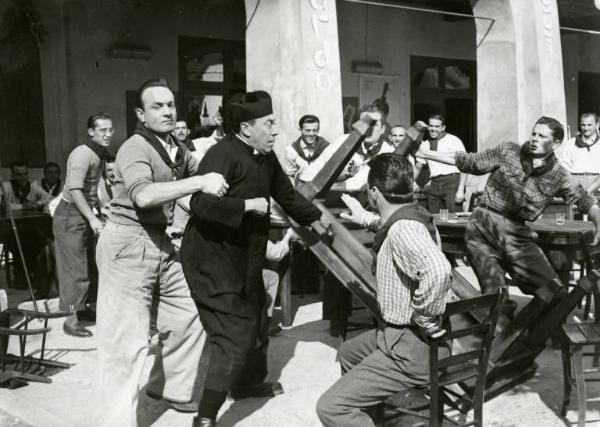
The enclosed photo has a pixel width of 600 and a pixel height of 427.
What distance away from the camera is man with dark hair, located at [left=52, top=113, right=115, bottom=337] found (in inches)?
246

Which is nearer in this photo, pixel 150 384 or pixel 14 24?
pixel 150 384

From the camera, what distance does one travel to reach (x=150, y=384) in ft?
14.2

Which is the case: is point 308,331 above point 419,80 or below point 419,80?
below

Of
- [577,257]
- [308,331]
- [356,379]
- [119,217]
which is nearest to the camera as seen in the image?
[356,379]

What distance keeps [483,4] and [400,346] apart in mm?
9013

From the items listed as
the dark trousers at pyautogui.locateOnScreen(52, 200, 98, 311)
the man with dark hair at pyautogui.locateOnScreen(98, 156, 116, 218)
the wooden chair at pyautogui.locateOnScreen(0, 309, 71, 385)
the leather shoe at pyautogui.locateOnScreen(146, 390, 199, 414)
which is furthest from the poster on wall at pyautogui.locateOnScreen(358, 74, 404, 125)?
the leather shoe at pyautogui.locateOnScreen(146, 390, 199, 414)

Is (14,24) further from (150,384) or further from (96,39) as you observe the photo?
(150,384)

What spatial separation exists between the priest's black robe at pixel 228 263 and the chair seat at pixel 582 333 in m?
1.89

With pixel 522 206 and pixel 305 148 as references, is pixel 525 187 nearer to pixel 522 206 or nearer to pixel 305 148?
pixel 522 206

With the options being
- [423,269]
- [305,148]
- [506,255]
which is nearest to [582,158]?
[305,148]

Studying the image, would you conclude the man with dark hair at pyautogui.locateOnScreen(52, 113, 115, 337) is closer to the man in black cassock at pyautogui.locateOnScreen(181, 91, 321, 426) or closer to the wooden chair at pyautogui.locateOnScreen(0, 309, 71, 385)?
the wooden chair at pyautogui.locateOnScreen(0, 309, 71, 385)

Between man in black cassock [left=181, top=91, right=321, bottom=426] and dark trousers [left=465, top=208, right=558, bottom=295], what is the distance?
2.11 metres

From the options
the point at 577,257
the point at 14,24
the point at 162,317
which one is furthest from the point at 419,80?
the point at 162,317

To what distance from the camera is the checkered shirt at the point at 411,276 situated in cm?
305
